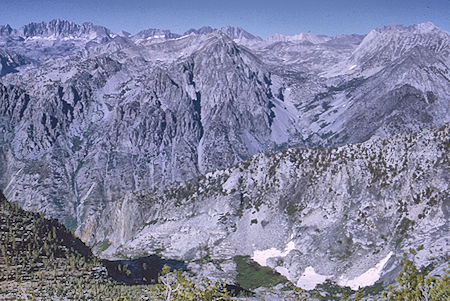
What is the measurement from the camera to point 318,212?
491 ft

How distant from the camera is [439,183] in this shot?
411ft

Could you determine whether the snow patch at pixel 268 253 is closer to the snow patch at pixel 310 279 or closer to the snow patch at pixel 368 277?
the snow patch at pixel 310 279

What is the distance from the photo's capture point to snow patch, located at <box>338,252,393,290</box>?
117 meters

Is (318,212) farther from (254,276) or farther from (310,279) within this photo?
(254,276)

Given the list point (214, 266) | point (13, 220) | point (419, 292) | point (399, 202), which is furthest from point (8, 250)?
point (399, 202)

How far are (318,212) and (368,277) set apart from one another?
118ft

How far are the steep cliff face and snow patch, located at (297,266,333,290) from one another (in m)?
0.58

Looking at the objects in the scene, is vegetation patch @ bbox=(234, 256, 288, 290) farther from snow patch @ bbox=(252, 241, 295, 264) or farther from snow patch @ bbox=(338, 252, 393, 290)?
snow patch @ bbox=(338, 252, 393, 290)

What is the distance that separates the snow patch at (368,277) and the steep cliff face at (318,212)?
13.4 inches

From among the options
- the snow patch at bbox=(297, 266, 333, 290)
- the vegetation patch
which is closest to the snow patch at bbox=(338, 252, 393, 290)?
the snow patch at bbox=(297, 266, 333, 290)

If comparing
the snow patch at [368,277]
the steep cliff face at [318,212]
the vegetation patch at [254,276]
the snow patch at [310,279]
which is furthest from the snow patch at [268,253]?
the snow patch at [368,277]

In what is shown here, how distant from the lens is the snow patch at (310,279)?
126 meters

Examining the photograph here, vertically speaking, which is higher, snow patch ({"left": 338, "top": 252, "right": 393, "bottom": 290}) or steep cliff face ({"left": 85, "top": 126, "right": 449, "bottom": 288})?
steep cliff face ({"left": 85, "top": 126, "right": 449, "bottom": 288})

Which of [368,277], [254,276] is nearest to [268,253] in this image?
[254,276]
